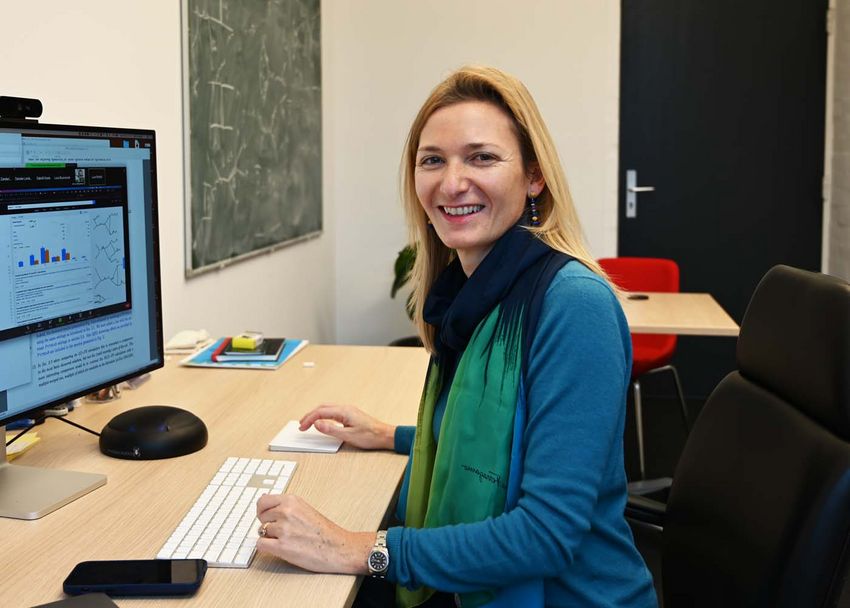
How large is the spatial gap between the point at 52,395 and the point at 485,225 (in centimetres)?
65

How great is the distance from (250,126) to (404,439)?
200 centimetres

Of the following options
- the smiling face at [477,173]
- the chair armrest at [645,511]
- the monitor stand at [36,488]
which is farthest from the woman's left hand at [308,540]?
the chair armrest at [645,511]

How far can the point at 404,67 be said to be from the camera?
4.59 metres

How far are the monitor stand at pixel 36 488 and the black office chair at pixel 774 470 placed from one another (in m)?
0.88

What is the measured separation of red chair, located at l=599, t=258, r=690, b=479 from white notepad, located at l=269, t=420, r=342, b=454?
87.0 inches

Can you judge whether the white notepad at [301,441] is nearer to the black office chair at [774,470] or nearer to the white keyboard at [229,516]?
the white keyboard at [229,516]

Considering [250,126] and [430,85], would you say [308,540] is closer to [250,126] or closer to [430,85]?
[250,126]

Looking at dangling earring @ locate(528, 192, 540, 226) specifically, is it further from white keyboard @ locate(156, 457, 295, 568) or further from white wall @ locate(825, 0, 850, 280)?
white wall @ locate(825, 0, 850, 280)

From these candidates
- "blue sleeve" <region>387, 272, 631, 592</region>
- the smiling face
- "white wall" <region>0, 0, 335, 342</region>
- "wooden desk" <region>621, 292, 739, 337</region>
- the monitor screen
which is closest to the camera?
"blue sleeve" <region>387, 272, 631, 592</region>

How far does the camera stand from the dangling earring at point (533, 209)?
4.48ft

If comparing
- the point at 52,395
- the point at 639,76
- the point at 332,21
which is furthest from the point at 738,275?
the point at 52,395

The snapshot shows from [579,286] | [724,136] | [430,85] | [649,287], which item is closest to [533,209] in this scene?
[579,286]

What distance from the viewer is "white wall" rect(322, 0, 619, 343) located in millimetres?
4496

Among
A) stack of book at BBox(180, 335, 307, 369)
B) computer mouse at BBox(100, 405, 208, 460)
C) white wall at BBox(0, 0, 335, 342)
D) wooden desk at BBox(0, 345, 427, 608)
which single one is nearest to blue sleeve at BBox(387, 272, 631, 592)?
wooden desk at BBox(0, 345, 427, 608)
